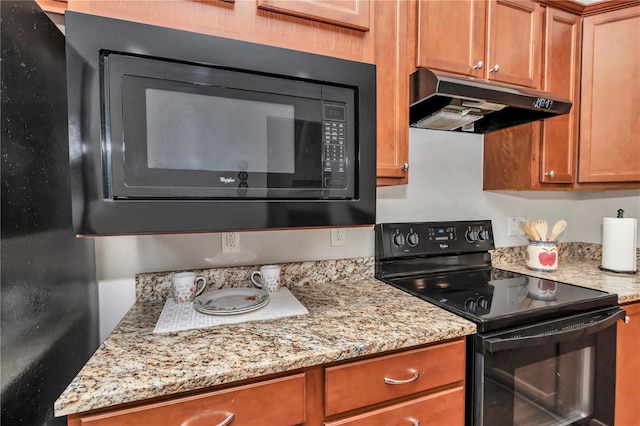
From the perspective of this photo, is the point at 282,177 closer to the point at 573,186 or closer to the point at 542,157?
the point at 542,157

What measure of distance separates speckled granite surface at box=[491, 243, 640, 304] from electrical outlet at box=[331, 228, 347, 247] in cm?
93

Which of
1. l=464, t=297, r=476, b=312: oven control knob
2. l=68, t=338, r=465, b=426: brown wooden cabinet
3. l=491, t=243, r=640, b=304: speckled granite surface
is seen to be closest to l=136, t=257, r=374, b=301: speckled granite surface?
l=464, t=297, r=476, b=312: oven control knob

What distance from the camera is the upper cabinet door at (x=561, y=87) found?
4.68 feet

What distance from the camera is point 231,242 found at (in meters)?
1.27

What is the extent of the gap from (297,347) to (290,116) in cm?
60

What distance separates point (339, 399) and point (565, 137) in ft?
5.31

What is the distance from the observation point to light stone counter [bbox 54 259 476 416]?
0.63 metres

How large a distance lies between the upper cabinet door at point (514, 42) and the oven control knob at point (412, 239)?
0.74 m

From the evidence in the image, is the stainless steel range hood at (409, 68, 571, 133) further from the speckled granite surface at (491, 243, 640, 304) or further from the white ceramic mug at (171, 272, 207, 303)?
the white ceramic mug at (171, 272, 207, 303)

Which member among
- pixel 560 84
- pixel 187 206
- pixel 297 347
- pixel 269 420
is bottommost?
pixel 269 420

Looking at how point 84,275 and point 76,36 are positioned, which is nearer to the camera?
point 76,36

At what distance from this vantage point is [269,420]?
73 cm

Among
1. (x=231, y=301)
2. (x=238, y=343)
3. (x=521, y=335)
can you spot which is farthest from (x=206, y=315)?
(x=521, y=335)

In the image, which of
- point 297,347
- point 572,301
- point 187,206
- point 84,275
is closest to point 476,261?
point 572,301
